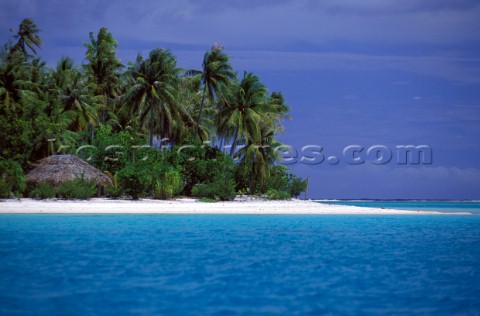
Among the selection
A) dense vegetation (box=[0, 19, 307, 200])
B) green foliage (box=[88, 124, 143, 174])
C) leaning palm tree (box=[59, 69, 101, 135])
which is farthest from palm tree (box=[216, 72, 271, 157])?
leaning palm tree (box=[59, 69, 101, 135])

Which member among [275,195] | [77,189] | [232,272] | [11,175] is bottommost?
[232,272]

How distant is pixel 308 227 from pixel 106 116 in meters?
28.0

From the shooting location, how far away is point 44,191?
26.1 metres

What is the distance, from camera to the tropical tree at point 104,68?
139 feet

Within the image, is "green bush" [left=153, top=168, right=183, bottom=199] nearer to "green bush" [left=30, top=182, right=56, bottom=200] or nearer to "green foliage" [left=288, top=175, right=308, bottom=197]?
"green bush" [left=30, top=182, right=56, bottom=200]

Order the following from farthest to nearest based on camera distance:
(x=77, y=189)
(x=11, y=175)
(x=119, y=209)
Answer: (x=77, y=189), (x=11, y=175), (x=119, y=209)

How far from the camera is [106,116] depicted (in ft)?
140

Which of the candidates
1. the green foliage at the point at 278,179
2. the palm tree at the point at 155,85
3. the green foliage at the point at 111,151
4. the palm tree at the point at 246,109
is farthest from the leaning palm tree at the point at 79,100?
the green foliage at the point at 278,179

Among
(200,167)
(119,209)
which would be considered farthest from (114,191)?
(200,167)

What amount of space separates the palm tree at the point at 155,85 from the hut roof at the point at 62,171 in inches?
319

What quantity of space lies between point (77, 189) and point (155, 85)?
1092 centimetres

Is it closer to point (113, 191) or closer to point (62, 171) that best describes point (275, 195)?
point (113, 191)

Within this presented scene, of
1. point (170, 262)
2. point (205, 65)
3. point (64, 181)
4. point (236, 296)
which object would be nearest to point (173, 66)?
point (205, 65)

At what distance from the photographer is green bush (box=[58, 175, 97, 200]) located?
26.5m
